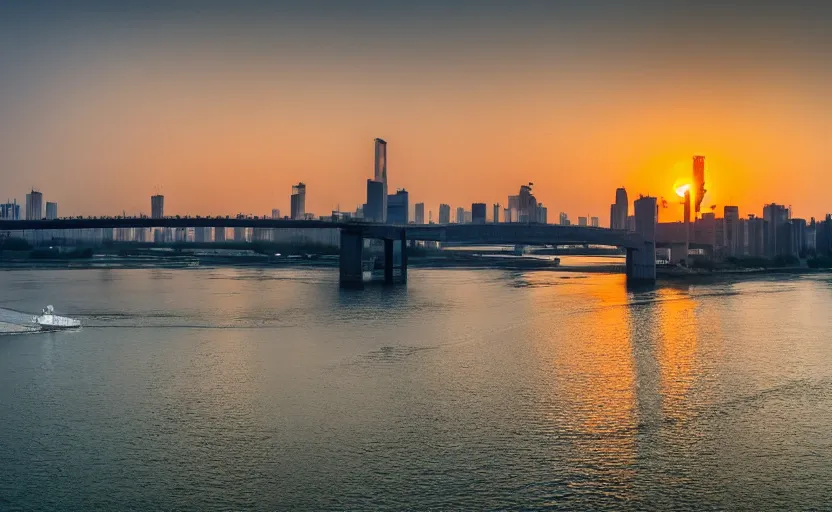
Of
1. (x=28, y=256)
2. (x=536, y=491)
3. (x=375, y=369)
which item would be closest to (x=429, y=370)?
(x=375, y=369)

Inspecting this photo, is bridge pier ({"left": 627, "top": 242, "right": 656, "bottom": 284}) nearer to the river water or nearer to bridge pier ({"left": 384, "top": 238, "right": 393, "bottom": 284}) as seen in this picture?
bridge pier ({"left": 384, "top": 238, "right": 393, "bottom": 284})

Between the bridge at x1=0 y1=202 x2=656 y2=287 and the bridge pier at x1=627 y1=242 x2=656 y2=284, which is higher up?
the bridge at x1=0 y1=202 x2=656 y2=287

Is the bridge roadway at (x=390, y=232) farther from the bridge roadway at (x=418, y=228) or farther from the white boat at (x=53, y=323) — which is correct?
the white boat at (x=53, y=323)

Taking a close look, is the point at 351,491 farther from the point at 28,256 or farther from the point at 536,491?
the point at 28,256

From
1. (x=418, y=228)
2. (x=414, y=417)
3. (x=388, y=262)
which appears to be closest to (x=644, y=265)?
(x=418, y=228)

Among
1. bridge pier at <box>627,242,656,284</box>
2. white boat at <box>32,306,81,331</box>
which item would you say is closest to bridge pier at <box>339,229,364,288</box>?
bridge pier at <box>627,242,656,284</box>

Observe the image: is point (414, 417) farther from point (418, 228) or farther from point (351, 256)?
point (418, 228)
